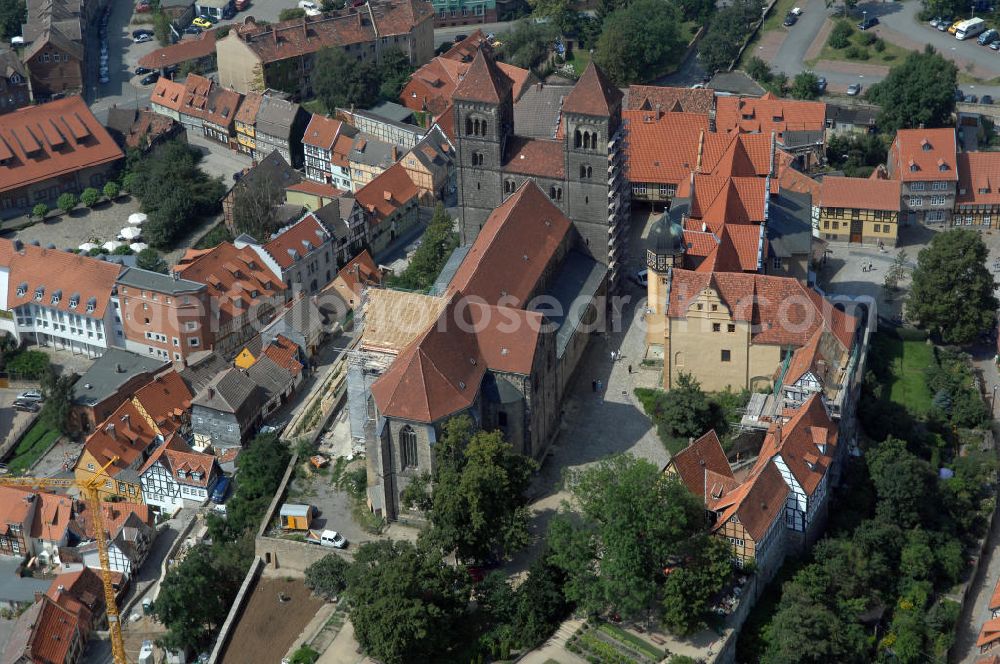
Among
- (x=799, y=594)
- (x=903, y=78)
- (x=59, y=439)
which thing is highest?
(x=903, y=78)

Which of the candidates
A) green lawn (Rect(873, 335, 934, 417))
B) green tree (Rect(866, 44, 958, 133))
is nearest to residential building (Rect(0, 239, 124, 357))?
green lawn (Rect(873, 335, 934, 417))

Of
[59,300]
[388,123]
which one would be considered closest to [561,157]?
[388,123]

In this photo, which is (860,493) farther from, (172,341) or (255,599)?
(172,341)

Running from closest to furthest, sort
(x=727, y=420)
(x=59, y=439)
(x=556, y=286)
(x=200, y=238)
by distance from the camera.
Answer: (x=727, y=420) → (x=556, y=286) → (x=59, y=439) → (x=200, y=238)

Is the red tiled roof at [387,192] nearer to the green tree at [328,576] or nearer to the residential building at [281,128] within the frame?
the residential building at [281,128]

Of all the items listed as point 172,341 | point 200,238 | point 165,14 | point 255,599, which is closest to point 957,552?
point 255,599

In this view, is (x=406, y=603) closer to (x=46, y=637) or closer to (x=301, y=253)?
(x=46, y=637)
